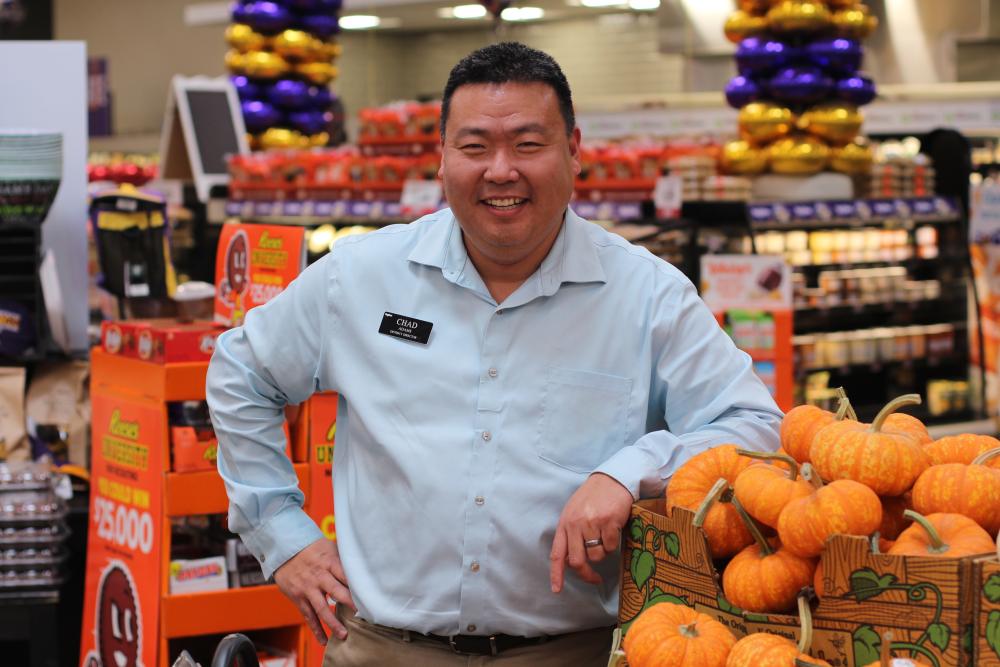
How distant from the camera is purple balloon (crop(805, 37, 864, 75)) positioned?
8.62 metres

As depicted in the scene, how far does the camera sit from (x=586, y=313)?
2.32 metres

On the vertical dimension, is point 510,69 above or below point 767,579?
above

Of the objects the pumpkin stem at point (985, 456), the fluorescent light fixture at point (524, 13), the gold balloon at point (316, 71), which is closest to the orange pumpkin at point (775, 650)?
the pumpkin stem at point (985, 456)

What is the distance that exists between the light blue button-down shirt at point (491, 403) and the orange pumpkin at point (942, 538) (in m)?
0.46

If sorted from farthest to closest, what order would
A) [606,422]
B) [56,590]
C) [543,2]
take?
[543,2] < [56,590] < [606,422]

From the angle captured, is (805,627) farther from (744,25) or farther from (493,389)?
(744,25)

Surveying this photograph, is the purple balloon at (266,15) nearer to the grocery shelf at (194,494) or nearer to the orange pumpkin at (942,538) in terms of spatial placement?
the grocery shelf at (194,494)

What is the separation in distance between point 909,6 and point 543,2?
5661mm

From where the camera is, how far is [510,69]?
2.16 meters


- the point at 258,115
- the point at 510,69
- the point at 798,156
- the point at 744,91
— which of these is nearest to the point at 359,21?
the point at 258,115

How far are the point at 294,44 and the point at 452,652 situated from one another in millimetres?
11056

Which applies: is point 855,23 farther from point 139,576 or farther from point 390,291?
point 390,291

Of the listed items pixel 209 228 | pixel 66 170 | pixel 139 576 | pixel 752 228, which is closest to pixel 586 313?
pixel 139 576

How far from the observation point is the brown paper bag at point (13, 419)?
443 centimetres
